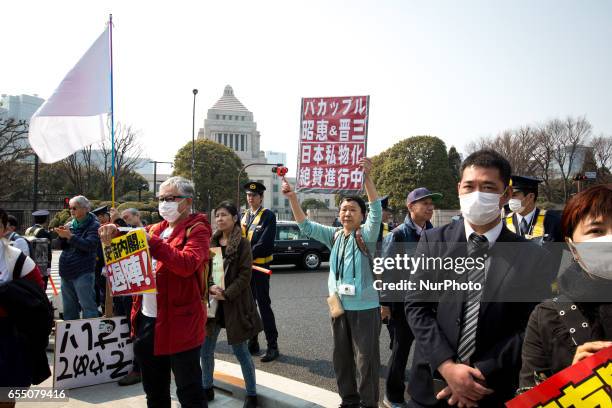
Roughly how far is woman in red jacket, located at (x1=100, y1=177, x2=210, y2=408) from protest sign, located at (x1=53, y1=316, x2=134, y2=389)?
59.4 inches

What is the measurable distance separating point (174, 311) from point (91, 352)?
1.99 m

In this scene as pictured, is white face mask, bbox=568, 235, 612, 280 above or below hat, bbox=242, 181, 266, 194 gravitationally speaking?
below

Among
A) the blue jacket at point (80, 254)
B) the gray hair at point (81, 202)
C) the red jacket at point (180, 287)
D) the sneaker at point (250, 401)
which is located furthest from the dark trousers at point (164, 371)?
the gray hair at point (81, 202)

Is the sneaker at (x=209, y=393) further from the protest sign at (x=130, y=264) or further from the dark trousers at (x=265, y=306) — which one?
the protest sign at (x=130, y=264)

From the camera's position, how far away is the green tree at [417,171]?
45625 mm

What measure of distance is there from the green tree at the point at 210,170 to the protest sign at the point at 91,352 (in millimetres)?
46346

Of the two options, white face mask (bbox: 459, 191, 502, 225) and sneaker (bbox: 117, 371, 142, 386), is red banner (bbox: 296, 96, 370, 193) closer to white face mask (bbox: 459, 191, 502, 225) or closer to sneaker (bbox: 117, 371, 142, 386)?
white face mask (bbox: 459, 191, 502, 225)

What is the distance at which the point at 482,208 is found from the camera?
2.14 m

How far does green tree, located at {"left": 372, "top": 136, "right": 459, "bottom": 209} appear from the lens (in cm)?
4562

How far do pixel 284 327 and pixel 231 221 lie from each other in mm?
3204

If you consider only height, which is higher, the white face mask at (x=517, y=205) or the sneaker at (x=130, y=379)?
the white face mask at (x=517, y=205)

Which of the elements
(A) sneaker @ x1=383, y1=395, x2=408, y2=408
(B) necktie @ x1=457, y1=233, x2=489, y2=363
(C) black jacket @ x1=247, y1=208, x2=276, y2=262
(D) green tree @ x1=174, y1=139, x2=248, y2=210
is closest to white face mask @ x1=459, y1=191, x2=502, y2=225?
(B) necktie @ x1=457, y1=233, x2=489, y2=363

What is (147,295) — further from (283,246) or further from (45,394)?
(283,246)

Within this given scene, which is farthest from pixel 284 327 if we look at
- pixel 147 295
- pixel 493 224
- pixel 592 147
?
pixel 592 147
